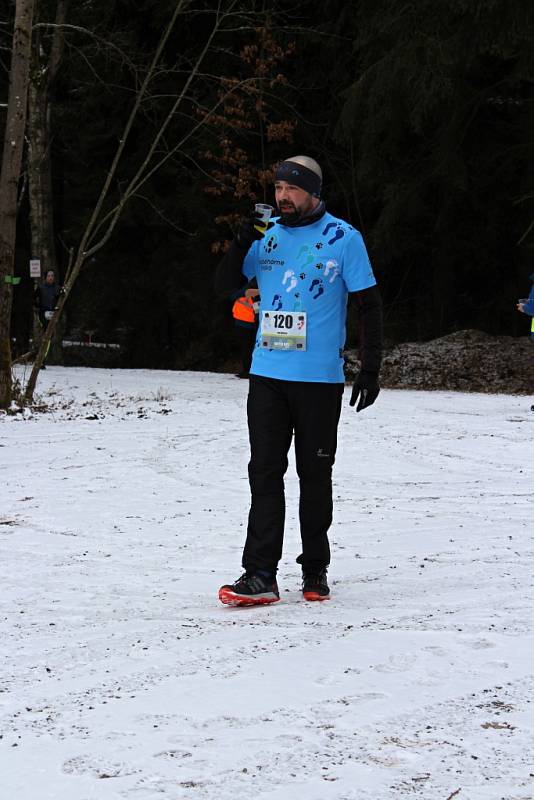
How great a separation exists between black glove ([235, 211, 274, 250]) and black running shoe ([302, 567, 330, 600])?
1667mm

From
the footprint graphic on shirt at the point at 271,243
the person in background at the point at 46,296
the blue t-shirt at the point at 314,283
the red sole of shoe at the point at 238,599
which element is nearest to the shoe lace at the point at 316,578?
the red sole of shoe at the point at 238,599

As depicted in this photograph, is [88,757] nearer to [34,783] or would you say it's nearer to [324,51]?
[34,783]

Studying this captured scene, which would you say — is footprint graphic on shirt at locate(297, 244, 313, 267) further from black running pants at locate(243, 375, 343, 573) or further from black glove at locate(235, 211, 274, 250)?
black running pants at locate(243, 375, 343, 573)

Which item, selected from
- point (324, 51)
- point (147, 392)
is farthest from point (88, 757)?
point (324, 51)

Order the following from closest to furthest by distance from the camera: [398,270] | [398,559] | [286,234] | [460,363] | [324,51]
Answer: [286,234]
[398,559]
[460,363]
[324,51]
[398,270]

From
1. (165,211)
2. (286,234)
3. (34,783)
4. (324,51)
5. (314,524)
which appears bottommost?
(34,783)

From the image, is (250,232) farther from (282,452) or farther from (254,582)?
(254,582)

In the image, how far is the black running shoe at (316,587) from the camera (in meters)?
5.52

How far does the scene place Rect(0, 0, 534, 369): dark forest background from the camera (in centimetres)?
2014

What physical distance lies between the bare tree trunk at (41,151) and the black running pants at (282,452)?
1767cm

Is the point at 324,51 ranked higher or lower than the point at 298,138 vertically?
higher

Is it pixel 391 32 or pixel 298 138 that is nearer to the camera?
pixel 391 32

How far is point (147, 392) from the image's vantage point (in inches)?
704

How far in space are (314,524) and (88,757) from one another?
2404mm
